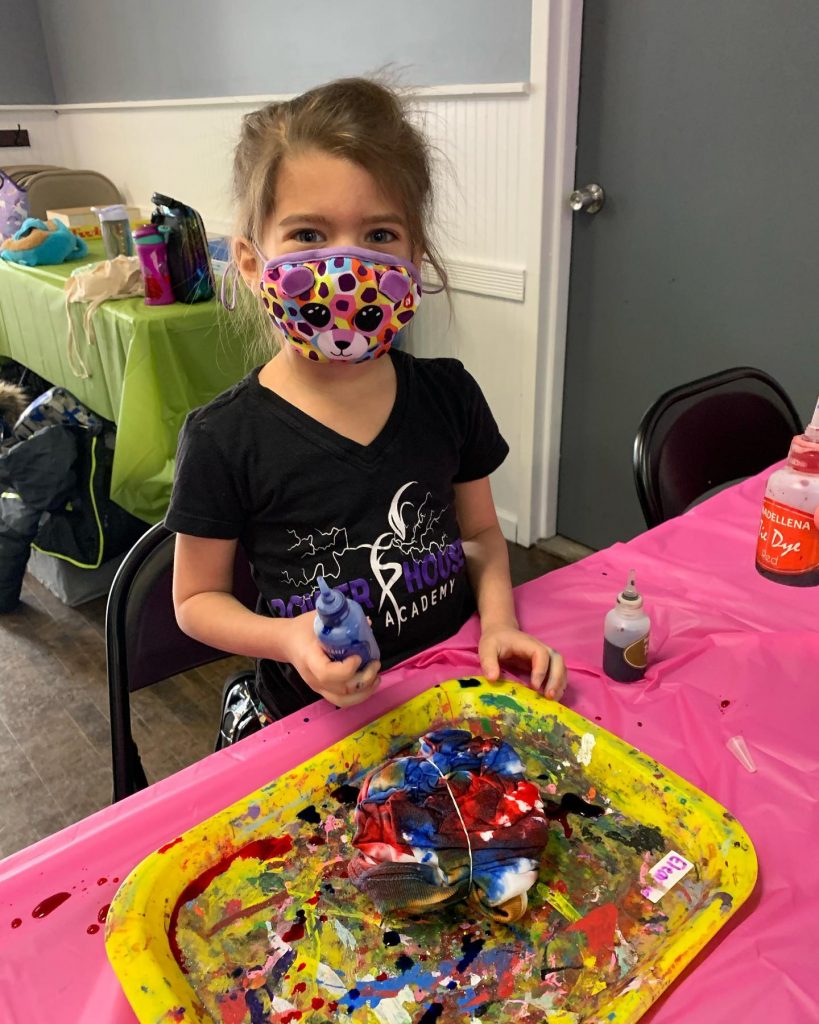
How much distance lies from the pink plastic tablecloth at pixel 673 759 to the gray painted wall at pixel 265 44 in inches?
60.8

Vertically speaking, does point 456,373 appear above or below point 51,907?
above

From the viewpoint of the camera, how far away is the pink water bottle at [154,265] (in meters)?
2.08

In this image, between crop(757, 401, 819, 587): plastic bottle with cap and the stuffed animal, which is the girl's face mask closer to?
crop(757, 401, 819, 587): plastic bottle with cap

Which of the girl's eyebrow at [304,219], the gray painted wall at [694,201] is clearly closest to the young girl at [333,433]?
the girl's eyebrow at [304,219]

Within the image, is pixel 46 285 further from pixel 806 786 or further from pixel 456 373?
pixel 806 786

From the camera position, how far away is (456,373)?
3.28 feet

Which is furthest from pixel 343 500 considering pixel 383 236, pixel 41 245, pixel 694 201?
pixel 41 245

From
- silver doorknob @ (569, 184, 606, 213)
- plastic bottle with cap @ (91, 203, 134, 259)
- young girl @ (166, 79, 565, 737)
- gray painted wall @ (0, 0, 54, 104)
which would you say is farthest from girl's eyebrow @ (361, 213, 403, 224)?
gray painted wall @ (0, 0, 54, 104)

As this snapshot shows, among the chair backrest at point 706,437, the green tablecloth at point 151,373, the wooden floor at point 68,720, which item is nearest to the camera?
the chair backrest at point 706,437

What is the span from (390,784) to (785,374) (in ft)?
5.22

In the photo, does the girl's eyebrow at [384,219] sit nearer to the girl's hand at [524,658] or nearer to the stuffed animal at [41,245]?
the girl's hand at [524,658]

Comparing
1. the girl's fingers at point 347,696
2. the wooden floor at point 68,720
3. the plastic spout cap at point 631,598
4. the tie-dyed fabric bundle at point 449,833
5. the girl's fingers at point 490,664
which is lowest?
the wooden floor at point 68,720

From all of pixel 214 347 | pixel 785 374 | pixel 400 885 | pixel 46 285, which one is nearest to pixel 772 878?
pixel 400 885

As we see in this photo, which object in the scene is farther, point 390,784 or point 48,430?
point 48,430
